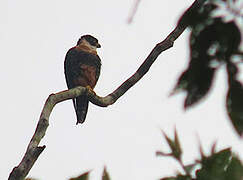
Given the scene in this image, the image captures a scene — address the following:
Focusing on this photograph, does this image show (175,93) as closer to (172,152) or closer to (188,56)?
(188,56)

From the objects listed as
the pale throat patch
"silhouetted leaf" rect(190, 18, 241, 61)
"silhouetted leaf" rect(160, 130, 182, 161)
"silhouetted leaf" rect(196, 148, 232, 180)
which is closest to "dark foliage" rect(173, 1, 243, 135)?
"silhouetted leaf" rect(190, 18, 241, 61)

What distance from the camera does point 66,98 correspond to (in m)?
3.31

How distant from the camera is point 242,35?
102 centimetres

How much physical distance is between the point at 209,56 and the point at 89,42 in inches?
287

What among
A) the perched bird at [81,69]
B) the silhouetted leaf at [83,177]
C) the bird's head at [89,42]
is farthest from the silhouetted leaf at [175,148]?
the bird's head at [89,42]

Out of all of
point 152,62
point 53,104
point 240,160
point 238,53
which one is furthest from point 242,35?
point 152,62

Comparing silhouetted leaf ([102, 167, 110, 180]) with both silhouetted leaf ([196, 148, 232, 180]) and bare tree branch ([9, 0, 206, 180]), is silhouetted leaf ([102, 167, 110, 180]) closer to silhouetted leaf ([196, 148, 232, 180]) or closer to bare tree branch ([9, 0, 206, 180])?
silhouetted leaf ([196, 148, 232, 180])

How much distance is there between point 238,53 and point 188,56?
0.13 meters

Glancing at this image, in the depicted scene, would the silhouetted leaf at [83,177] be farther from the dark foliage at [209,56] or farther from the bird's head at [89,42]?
the bird's head at [89,42]

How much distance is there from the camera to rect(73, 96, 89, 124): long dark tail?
6.65 metres

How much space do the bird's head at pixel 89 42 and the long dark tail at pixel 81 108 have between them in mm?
1474

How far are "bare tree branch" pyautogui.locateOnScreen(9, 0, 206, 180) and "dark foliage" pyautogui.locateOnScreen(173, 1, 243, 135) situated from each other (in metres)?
1.02

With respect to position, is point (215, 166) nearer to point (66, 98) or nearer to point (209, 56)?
point (209, 56)

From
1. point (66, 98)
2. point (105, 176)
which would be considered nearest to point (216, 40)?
point (105, 176)
